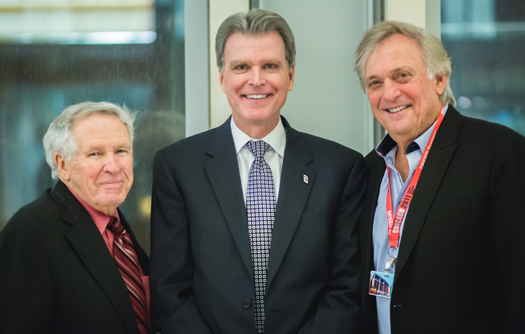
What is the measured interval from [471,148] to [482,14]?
1.65 meters

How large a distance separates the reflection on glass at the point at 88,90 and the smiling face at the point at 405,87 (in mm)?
1408

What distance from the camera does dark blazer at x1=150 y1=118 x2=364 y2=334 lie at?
199 cm

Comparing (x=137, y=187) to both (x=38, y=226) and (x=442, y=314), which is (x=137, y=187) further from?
(x=442, y=314)

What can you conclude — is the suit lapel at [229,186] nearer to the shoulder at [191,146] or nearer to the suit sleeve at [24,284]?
Result: the shoulder at [191,146]

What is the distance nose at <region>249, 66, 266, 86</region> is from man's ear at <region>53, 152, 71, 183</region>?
0.91 metres

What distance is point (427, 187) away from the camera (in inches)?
77.4

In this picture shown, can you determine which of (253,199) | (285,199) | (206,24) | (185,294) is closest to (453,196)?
(285,199)

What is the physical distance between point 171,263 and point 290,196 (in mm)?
618

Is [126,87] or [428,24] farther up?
[428,24]

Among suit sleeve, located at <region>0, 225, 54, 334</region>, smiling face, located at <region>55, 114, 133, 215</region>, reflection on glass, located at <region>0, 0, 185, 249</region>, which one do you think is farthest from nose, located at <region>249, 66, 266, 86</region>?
suit sleeve, located at <region>0, 225, 54, 334</region>

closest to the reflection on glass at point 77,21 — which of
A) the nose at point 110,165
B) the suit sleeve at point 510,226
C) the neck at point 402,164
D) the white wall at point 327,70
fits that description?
the white wall at point 327,70

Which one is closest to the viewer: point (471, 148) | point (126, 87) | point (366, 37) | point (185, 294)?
point (471, 148)

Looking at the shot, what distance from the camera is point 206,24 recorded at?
3.04m

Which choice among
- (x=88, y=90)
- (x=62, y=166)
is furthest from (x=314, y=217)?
(x=88, y=90)
